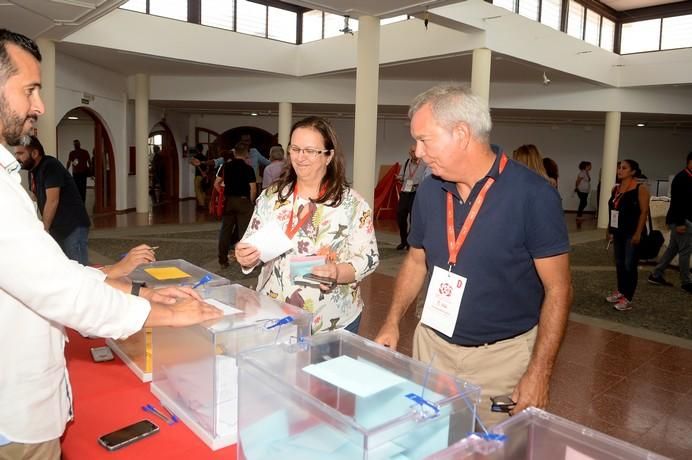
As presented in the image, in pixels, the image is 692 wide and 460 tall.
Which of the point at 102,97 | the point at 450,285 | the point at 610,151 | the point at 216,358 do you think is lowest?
the point at 216,358

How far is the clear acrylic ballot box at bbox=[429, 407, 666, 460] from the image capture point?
1.01 metres

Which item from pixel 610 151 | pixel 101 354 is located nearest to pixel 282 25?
pixel 610 151

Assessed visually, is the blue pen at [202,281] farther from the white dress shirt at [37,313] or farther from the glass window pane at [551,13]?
the glass window pane at [551,13]

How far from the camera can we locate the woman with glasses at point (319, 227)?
7.24 feet

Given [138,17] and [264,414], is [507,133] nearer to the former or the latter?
[138,17]

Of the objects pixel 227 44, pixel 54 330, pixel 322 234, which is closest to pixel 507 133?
pixel 227 44

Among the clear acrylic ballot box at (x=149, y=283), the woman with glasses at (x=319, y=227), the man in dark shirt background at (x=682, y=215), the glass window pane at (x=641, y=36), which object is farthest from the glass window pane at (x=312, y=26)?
the clear acrylic ballot box at (x=149, y=283)

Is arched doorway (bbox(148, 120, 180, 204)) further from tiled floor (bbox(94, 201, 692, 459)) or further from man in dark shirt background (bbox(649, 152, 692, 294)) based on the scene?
man in dark shirt background (bbox(649, 152, 692, 294))

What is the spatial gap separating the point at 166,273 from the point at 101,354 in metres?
0.37

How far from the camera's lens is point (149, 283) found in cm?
203

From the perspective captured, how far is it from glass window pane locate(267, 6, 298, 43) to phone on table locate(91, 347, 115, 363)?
11976 mm

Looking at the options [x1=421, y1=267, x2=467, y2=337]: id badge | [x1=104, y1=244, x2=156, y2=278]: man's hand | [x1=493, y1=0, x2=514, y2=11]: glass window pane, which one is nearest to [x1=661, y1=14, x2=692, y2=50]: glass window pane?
[x1=493, y1=0, x2=514, y2=11]: glass window pane

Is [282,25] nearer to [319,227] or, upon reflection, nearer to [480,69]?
[480,69]

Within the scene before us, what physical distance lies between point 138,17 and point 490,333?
10.5m
